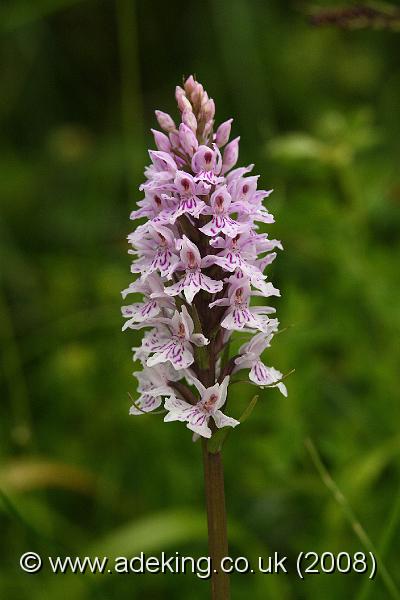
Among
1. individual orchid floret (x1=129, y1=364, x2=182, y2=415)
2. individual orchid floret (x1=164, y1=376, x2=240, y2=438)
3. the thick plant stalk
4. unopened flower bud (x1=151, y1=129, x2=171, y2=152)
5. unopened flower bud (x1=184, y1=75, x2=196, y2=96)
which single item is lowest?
the thick plant stalk

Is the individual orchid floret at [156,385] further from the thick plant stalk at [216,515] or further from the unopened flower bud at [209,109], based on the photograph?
the unopened flower bud at [209,109]

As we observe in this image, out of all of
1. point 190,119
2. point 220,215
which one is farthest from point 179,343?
point 190,119

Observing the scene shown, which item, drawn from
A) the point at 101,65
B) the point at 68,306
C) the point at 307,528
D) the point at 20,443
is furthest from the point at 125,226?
the point at 307,528

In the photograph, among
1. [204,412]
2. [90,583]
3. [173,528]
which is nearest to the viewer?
[204,412]

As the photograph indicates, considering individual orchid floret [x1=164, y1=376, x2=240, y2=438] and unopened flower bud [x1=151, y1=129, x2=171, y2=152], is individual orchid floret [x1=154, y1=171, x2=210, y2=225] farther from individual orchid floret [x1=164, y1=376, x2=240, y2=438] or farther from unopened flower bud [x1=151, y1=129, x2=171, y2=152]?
individual orchid floret [x1=164, y1=376, x2=240, y2=438]

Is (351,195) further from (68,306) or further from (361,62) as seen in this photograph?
(361,62)

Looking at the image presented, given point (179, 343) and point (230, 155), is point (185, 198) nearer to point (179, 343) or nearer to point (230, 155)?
point (230, 155)

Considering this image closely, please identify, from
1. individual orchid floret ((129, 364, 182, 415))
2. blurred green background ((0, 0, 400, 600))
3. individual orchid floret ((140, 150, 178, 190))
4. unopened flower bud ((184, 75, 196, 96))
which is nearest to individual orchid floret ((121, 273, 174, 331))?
individual orchid floret ((129, 364, 182, 415))
